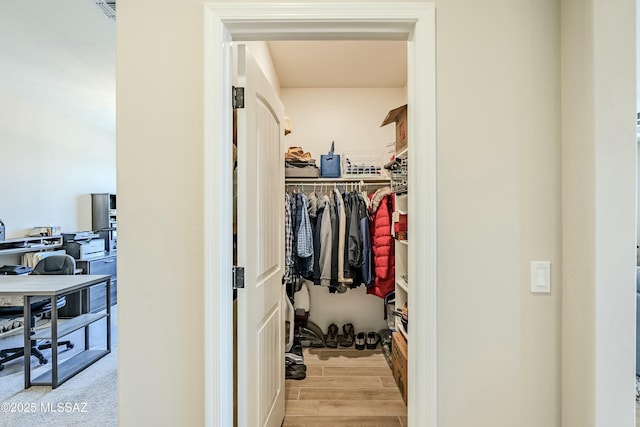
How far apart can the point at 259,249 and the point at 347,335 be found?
2.24m

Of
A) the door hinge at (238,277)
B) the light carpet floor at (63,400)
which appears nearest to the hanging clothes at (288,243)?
the door hinge at (238,277)

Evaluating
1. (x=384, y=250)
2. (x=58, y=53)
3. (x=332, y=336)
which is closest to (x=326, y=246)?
(x=384, y=250)

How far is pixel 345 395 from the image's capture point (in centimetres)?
239

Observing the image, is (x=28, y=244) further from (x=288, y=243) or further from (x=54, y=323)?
(x=288, y=243)

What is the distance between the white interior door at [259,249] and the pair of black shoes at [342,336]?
1.35 m

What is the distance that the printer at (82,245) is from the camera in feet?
14.6

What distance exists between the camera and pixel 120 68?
1.17 meters

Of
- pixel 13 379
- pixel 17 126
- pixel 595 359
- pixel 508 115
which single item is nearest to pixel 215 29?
pixel 508 115

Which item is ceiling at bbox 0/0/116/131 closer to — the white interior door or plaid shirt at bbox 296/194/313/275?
the white interior door

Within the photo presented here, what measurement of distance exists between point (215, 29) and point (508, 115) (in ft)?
3.67

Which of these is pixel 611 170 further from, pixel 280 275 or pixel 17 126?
pixel 17 126

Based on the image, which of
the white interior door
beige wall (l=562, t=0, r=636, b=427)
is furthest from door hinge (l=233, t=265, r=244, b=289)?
beige wall (l=562, t=0, r=636, b=427)

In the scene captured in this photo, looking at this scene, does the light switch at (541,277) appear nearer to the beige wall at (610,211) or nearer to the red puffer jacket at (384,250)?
the beige wall at (610,211)

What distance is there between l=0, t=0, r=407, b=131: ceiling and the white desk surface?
6.66 feet
